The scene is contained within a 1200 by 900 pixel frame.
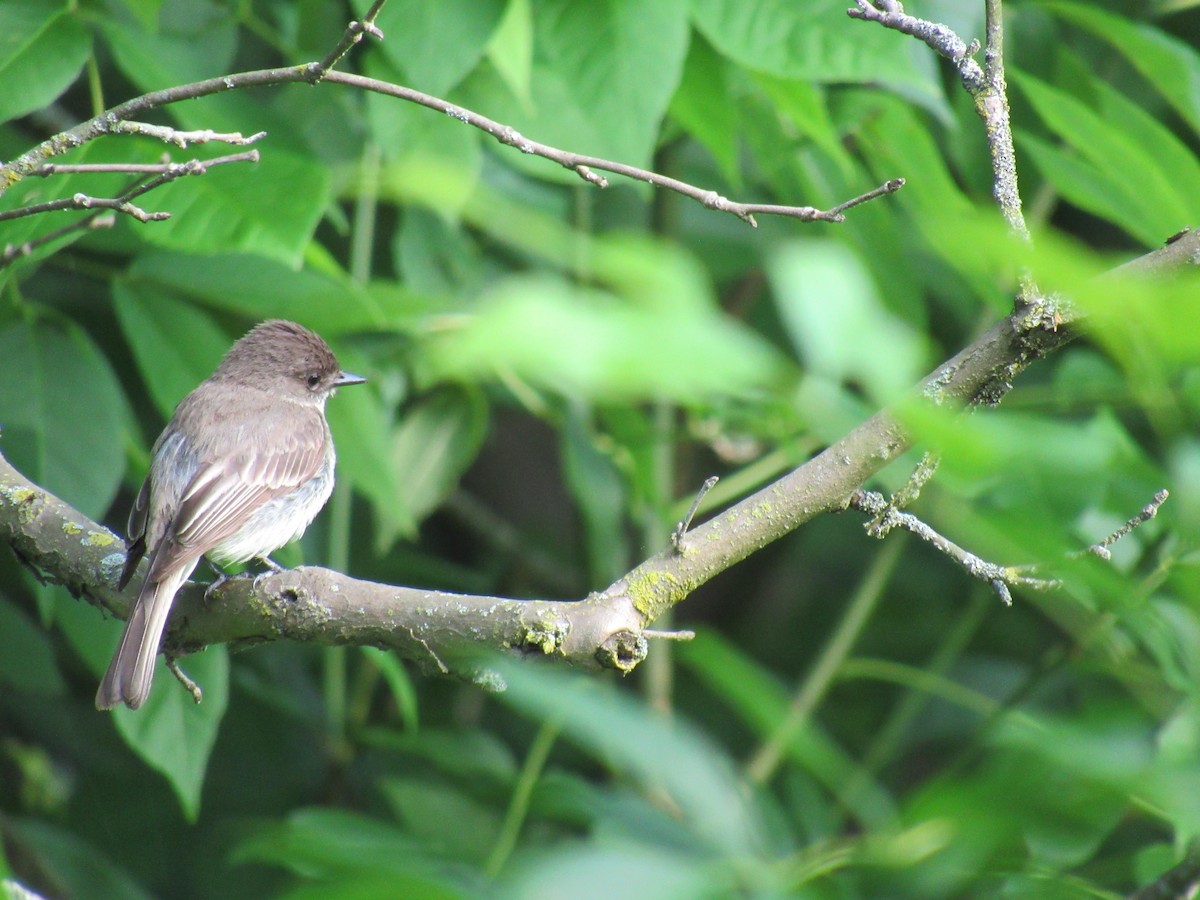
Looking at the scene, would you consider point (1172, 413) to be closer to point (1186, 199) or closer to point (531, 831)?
point (1186, 199)

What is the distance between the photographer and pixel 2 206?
2.94m

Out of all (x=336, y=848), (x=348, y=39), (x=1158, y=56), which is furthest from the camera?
(x=1158, y=56)

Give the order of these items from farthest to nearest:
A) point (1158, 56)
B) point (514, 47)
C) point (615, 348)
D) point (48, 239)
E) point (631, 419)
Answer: point (631, 419) < point (1158, 56) < point (514, 47) < point (48, 239) < point (615, 348)

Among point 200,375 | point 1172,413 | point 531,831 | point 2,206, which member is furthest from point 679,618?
point 1172,413

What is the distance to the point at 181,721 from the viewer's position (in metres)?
3.19

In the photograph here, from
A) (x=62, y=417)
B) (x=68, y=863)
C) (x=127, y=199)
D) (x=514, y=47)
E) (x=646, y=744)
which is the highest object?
(x=514, y=47)

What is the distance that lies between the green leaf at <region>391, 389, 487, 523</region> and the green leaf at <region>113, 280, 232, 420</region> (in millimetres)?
941

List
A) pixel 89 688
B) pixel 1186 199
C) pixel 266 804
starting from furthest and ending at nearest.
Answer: pixel 89 688 → pixel 266 804 → pixel 1186 199

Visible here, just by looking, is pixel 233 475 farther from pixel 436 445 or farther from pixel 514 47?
pixel 514 47

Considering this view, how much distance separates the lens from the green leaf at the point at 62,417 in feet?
10.4

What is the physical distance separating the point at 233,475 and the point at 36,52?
124 centimetres

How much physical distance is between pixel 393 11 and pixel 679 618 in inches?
185

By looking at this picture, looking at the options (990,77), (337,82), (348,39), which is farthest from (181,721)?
(990,77)

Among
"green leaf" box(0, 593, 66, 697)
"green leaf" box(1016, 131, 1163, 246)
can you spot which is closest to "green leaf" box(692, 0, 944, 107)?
"green leaf" box(1016, 131, 1163, 246)
